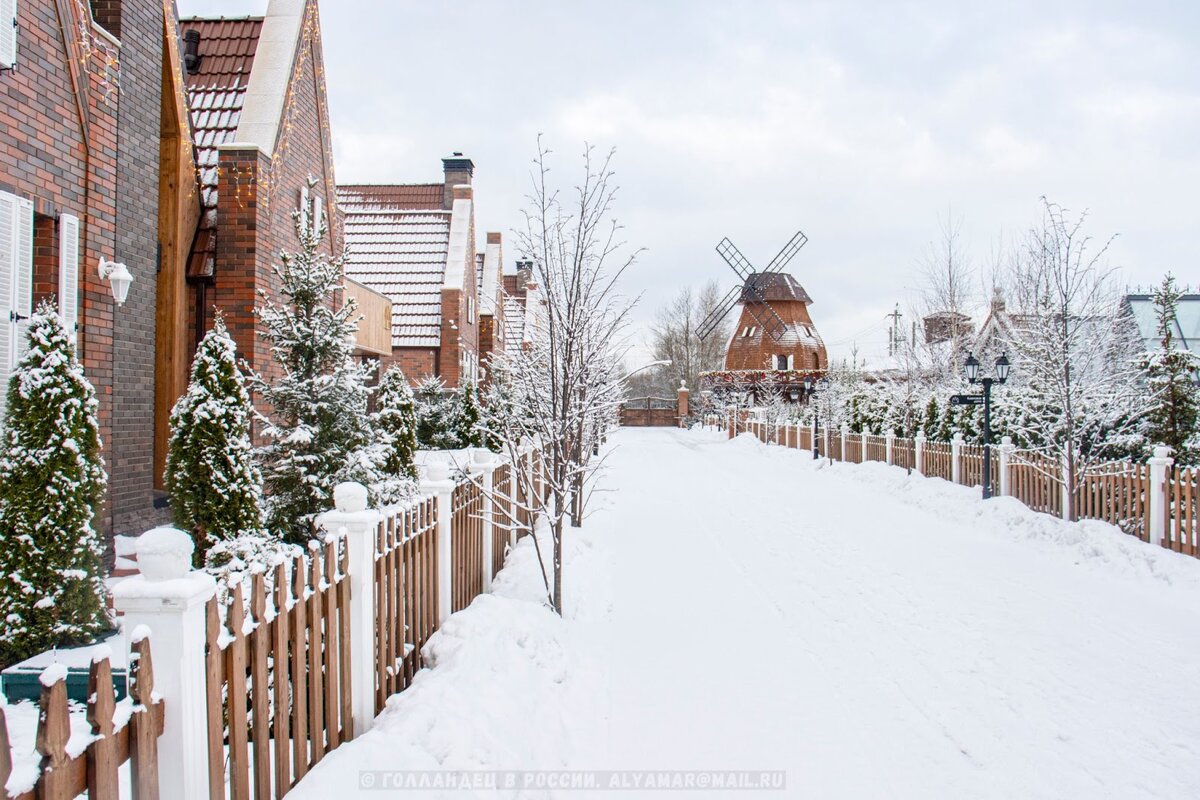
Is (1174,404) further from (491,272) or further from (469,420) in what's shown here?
(491,272)

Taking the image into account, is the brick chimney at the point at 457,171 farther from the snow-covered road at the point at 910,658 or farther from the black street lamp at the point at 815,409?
the snow-covered road at the point at 910,658

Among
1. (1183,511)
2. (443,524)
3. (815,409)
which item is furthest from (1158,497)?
(815,409)

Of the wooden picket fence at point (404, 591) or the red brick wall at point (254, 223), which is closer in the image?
the wooden picket fence at point (404, 591)

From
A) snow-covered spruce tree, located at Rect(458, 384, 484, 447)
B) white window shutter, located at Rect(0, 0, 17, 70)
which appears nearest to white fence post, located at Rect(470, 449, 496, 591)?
white window shutter, located at Rect(0, 0, 17, 70)

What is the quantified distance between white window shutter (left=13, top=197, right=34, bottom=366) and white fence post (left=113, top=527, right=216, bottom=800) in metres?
5.37

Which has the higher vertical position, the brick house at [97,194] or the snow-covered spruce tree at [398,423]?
the brick house at [97,194]

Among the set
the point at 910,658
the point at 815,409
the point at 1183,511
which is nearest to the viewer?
the point at 910,658

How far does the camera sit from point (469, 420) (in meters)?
18.6

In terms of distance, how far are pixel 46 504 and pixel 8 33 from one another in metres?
4.08

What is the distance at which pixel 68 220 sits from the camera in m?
7.36

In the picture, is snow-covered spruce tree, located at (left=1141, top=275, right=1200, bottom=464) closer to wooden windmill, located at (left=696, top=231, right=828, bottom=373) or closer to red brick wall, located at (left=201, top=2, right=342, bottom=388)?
red brick wall, located at (left=201, top=2, right=342, bottom=388)

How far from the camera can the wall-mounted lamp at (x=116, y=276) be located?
772cm

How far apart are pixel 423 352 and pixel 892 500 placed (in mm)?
13919

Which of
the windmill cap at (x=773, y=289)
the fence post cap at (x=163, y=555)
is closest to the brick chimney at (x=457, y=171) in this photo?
the fence post cap at (x=163, y=555)
